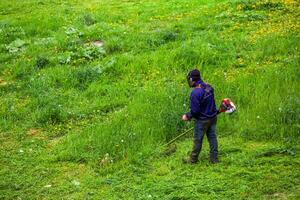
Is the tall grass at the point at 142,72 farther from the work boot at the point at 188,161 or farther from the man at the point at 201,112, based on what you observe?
the man at the point at 201,112

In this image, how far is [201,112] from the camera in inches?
359

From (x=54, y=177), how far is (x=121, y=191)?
5.36ft

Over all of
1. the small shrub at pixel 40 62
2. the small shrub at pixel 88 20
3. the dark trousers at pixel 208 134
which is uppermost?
the small shrub at pixel 88 20

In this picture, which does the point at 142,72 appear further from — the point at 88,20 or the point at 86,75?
the point at 88,20

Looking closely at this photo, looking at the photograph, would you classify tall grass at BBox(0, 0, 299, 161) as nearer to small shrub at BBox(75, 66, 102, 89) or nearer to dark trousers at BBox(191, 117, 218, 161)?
small shrub at BBox(75, 66, 102, 89)

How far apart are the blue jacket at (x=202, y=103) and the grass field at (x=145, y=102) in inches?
39.5

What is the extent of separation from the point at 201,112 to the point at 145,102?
3.12 metres

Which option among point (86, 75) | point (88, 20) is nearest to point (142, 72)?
point (86, 75)

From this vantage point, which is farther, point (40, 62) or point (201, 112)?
point (40, 62)

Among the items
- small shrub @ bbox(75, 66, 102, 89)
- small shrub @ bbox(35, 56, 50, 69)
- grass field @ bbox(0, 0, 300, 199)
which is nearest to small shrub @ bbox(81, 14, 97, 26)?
grass field @ bbox(0, 0, 300, 199)

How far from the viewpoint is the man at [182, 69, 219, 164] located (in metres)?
9.05

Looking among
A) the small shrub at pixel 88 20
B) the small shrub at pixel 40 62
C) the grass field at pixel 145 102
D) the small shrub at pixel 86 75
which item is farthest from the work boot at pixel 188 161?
the small shrub at pixel 88 20

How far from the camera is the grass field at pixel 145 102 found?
29.3 feet

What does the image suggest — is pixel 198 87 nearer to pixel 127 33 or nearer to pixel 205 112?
pixel 205 112
